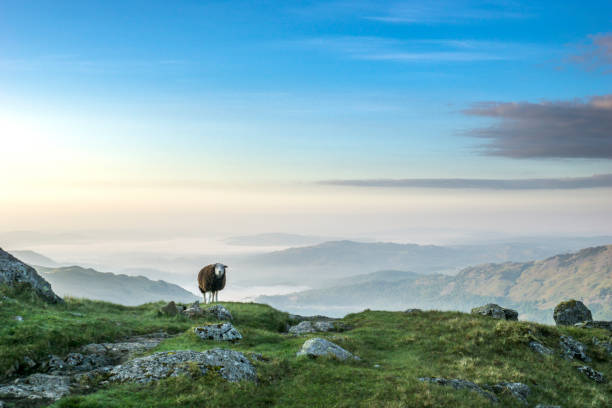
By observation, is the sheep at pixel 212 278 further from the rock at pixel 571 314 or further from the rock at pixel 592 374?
the rock at pixel 571 314

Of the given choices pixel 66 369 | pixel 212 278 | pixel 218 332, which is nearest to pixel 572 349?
pixel 218 332

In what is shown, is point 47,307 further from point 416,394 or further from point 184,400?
point 416,394

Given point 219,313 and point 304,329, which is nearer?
point 304,329

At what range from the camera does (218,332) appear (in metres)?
23.9

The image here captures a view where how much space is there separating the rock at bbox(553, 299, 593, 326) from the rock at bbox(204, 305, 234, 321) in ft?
99.3

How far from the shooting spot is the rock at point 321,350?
2058 centimetres

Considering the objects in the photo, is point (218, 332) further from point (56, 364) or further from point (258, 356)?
point (56, 364)

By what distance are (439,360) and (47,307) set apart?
81.5 ft

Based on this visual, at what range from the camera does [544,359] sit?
24281 mm

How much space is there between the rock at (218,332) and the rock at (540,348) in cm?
1729

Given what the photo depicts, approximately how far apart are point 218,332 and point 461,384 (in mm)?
12742

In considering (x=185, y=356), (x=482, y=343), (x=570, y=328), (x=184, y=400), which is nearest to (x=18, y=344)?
(x=185, y=356)

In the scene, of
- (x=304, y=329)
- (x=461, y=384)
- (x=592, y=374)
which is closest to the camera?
(x=461, y=384)

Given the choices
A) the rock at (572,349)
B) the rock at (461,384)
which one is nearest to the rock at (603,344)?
the rock at (572,349)
